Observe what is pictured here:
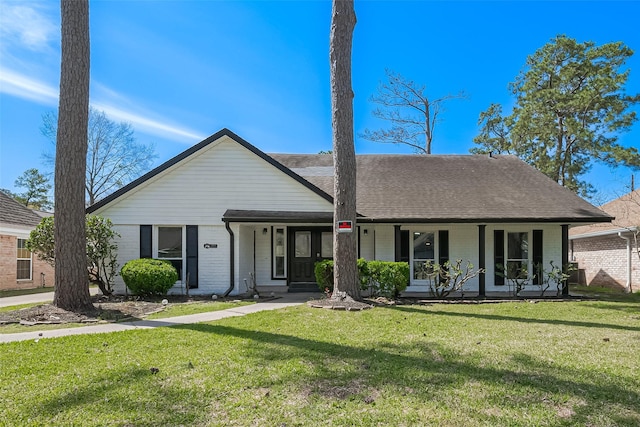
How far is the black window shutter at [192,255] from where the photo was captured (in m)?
12.9

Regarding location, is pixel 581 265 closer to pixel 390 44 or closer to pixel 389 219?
pixel 389 219

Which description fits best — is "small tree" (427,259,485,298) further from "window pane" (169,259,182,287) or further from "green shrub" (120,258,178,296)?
"window pane" (169,259,182,287)

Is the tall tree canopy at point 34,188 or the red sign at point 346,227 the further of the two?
the tall tree canopy at point 34,188

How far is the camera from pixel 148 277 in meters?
11.3

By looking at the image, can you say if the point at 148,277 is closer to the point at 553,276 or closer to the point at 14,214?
the point at 14,214

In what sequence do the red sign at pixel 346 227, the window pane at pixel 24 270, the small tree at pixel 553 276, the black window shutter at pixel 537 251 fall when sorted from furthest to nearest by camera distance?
the window pane at pixel 24 270, the black window shutter at pixel 537 251, the small tree at pixel 553 276, the red sign at pixel 346 227

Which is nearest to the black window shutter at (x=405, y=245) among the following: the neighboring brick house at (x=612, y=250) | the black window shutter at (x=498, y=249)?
the black window shutter at (x=498, y=249)

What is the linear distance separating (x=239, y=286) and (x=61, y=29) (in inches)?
325

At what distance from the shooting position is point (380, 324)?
7.63 metres

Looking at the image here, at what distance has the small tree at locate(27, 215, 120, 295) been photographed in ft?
36.5

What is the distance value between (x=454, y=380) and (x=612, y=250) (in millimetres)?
16710

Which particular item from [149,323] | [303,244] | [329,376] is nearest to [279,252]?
[303,244]

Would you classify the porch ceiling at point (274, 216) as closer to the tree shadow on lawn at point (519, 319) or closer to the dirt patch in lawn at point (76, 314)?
the dirt patch in lawn at point (76, 314)

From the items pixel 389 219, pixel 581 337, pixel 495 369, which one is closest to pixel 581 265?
pixel 389 219
